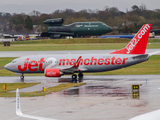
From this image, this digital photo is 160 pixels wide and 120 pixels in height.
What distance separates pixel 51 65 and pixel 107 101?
16526 mm

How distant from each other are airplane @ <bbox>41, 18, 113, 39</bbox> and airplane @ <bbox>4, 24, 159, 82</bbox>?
3225 inches

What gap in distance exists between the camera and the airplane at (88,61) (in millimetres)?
35781

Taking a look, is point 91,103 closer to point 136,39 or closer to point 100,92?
point 100,92

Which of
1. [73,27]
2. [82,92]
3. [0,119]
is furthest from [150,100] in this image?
[73,27]

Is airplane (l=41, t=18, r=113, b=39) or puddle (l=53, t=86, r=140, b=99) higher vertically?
airplane (l=41, t=18, r=113, b=39)

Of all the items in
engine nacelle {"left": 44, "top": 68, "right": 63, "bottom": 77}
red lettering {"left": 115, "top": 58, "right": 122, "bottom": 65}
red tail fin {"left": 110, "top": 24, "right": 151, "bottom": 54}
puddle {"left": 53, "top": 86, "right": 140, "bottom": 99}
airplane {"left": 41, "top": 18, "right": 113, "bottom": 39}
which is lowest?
puddle {"left": 53, "top": 86, "right": 140, "bottom": 99}

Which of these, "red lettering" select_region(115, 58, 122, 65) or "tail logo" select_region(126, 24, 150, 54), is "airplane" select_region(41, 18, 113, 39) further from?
"red lettering" select_region(115, 58, 122, 65)

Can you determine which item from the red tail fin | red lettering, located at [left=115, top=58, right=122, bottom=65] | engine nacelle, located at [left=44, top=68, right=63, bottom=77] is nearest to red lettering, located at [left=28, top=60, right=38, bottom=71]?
engine nacelle, located at [left=44, top=68, right=63, bottom=77]

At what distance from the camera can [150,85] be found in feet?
99.6

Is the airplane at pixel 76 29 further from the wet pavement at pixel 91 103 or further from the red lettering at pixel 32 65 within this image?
the wet pavement at pixel 91 103

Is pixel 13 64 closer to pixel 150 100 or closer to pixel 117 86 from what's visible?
pixel 117 86

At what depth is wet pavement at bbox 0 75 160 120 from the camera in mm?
18391

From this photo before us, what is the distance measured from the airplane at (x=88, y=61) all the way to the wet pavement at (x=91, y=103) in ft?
21.5

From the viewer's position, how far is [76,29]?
121 meters
